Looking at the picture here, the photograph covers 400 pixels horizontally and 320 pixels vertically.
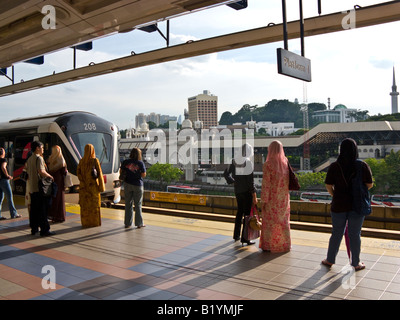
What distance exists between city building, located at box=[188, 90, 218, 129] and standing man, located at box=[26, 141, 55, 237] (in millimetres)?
126006

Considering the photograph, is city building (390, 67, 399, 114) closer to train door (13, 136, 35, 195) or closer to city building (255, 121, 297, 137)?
city building (255, 121, 297, 137)

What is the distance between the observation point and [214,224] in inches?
335

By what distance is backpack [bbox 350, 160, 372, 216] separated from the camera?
16.3ft

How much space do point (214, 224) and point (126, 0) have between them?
A: 16.0 ft

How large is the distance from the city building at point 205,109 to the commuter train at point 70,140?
121m

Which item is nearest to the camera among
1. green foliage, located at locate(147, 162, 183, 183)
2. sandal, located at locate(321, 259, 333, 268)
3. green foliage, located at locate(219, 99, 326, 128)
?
sandal, located at locate(321, 259, 333, 268)

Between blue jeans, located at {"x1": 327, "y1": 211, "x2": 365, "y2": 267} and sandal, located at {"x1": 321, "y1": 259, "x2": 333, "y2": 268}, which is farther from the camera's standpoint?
sandal, located at {"x1": 321, "y1": 259, "x2": 333, "y2": 268}

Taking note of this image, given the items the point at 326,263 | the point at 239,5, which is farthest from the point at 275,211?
the point at 239,5

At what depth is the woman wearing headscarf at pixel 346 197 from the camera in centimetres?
503

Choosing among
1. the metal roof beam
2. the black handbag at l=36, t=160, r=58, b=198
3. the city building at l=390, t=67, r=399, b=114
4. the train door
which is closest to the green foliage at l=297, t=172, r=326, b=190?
the train door

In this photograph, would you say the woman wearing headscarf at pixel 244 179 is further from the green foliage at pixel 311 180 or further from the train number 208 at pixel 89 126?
the green foliage at pixel 311 180

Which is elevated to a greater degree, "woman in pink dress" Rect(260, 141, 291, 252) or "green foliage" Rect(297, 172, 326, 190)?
"woman in pink dress" Rect(260, 141, 291, 252)

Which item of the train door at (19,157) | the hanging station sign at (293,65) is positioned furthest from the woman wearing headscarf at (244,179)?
the train door at (19,157)

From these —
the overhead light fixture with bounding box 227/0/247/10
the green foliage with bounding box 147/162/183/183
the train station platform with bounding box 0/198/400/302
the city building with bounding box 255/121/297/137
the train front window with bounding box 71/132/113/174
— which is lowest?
the green foliage with bounding box 147/162/183/183
